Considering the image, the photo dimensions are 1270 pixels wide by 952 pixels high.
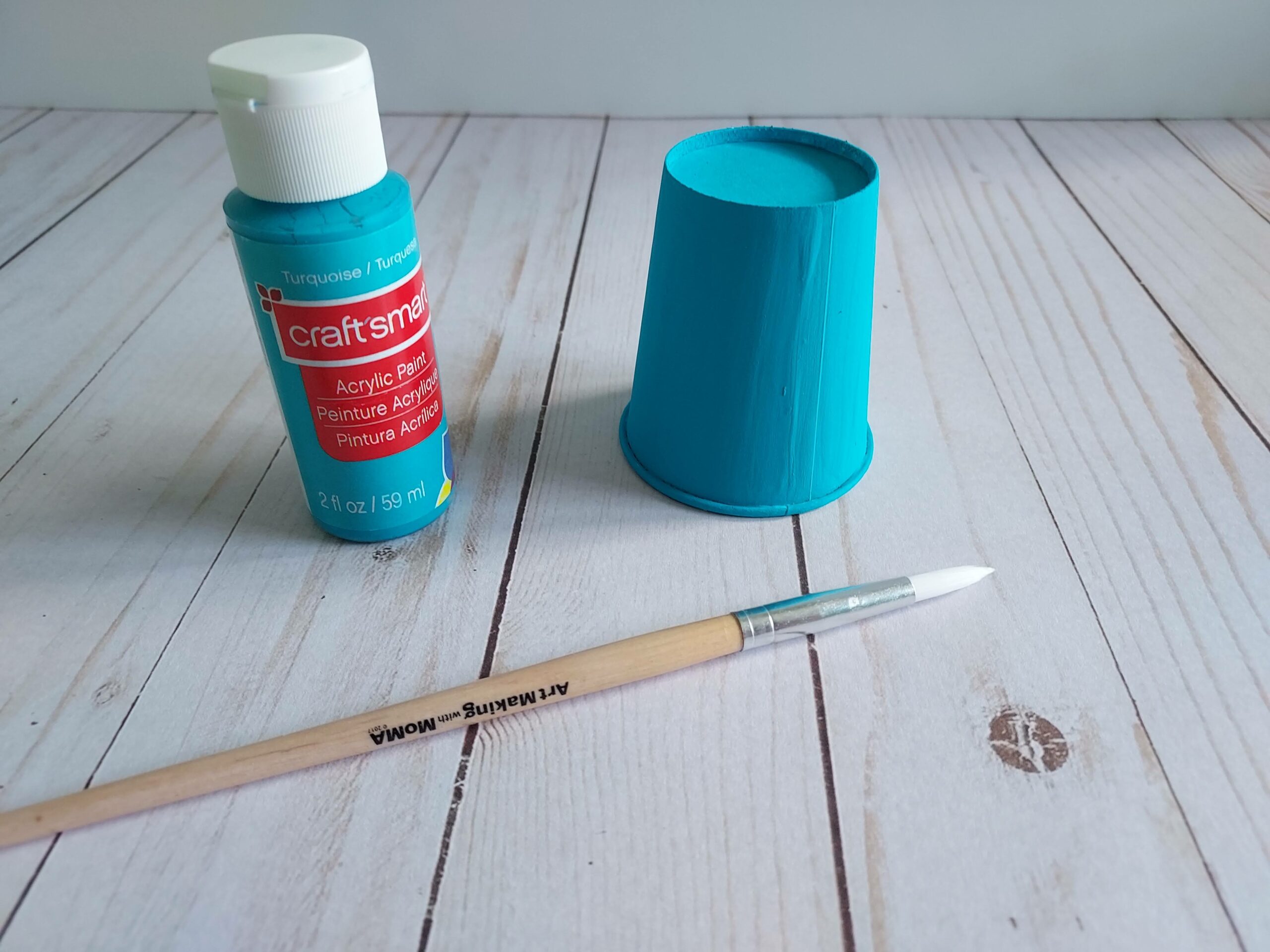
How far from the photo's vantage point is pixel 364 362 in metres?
0.44

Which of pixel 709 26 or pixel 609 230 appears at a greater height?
pixel 709 26

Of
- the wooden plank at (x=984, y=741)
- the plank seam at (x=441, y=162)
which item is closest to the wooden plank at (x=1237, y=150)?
the wooden plank at (x=984, y=741)

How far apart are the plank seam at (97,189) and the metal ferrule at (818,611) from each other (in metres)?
0.68

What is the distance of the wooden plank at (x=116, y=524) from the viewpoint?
16.2 inches

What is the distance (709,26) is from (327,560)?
72 cm

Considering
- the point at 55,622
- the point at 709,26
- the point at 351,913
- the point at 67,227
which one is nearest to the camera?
the point at 351,913

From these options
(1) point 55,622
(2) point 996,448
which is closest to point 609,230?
(2) point 996,448

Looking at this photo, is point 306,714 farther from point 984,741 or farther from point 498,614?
point 984,741

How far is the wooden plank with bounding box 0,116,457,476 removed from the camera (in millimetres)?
629

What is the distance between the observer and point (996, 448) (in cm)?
58

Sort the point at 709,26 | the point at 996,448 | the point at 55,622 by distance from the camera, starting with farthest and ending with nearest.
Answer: the point at 709,26, the point at 996,448, the point at 55,622

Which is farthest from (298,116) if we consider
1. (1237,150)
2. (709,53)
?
(1237,150)

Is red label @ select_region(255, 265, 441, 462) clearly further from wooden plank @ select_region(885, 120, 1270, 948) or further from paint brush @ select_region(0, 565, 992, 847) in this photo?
wooden plank @ select_region(885, 120, 1270, 948)

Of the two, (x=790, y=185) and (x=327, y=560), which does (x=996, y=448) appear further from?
(x=327, y=560)
